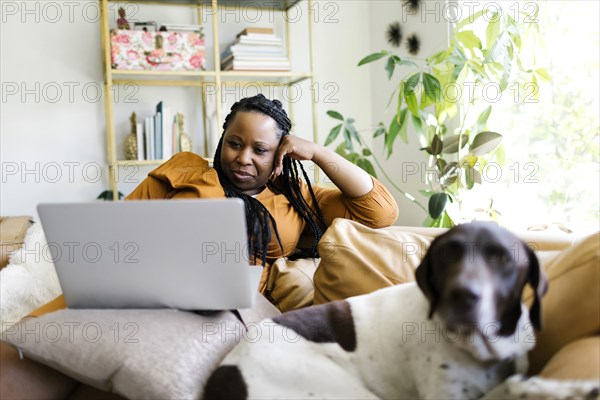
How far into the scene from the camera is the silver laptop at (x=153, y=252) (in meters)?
1.15

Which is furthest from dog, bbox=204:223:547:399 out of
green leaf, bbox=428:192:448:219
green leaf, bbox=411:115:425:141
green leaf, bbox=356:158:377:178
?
green leaf, bbox=356:158:377:178

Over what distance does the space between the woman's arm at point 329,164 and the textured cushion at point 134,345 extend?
79 centimetres

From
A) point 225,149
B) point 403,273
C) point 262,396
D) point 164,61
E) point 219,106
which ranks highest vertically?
point 164,61

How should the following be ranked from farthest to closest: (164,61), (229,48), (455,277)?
1. (229,48)
2. (164,61)
3. (455,277)

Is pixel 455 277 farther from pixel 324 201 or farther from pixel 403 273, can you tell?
pixel 324 201

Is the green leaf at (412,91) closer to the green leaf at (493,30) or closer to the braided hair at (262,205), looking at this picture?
the green leaf at (493,30)

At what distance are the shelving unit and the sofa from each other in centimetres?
206

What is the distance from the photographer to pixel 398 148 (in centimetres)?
393

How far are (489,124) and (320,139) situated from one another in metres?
1.23

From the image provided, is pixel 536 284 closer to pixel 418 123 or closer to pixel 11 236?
pixel 11 236

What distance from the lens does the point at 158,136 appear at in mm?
3602

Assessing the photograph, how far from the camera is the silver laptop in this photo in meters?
1.15

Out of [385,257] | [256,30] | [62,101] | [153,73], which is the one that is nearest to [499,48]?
[256,30]

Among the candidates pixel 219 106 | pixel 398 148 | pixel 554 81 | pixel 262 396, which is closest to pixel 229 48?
pixel 219 106
